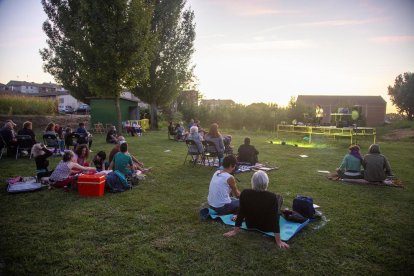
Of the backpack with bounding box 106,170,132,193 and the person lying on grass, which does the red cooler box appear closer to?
the backpack with bounding box 106,170,132,193

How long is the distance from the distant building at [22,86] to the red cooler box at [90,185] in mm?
97161

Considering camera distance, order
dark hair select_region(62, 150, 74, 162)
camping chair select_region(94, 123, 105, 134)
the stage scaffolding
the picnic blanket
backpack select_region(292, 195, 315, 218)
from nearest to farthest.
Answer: the picnic blanket → backpack select_region(292, 195, 315, 218) → dark hair select_region(62, 150, 74, 162) → the stage scaffolding → camping chair select_region(94, 123, 105, 134)

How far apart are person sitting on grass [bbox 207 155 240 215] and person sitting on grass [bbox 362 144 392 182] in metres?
5.10

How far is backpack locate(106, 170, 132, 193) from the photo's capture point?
7.45m

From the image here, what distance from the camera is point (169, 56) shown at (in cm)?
2938

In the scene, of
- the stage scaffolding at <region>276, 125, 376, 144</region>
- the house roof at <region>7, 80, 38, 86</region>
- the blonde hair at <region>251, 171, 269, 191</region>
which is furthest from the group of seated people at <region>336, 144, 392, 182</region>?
the house roof at <region>7, 80, 38, 86</region>

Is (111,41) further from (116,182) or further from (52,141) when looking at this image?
(116,182)

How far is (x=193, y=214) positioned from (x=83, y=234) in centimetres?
213

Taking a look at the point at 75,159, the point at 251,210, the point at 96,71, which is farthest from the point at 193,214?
the point at 96,71

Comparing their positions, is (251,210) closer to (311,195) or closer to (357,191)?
(311,195)

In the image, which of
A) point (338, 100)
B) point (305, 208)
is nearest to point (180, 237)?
point (305, 208)

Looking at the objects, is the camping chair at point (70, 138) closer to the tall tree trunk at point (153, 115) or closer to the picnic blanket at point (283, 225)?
the picnic blanket at point (283, 225)

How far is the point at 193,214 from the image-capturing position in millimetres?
5977

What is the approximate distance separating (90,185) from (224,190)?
3.55 meters
